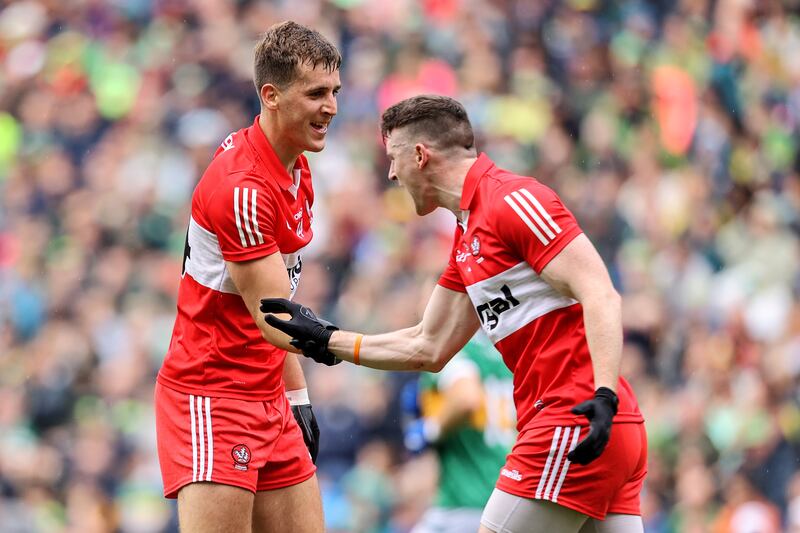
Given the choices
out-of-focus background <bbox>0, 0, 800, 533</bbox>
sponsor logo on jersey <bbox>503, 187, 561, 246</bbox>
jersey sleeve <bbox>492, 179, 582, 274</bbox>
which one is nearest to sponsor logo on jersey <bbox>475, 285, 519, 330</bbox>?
jersey sleeve <bbox>492, 179, 582, 274</bbox>

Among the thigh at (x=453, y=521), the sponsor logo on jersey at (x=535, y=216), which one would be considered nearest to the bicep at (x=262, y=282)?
the sponsor logo on jersey at (x=535, y=216)

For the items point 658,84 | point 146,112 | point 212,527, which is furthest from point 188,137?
point 212,527

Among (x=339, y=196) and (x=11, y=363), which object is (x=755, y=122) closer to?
(x=339, y=196)

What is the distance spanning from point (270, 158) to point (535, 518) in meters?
1.61

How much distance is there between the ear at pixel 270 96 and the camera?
16.2 feet

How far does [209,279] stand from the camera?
4.85 m

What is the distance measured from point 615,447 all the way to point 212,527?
1.45m

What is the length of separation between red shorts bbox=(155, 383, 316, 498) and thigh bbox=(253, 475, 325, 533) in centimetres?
4

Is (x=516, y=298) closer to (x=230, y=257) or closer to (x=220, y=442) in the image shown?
(x=230, y=257)

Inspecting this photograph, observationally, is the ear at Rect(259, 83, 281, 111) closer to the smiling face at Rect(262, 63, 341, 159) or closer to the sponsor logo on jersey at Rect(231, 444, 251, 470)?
the smiling face at Rect(262, 63, 341, 159)

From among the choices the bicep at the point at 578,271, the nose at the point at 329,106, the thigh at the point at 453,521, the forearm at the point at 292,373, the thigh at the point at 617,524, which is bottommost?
the thigh at the point at 453,521

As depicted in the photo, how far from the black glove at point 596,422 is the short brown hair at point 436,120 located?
1.16 metres

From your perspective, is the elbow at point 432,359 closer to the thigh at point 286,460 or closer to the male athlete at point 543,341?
the male athlete at point 543,341

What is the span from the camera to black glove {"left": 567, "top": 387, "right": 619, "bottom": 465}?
429 cm
